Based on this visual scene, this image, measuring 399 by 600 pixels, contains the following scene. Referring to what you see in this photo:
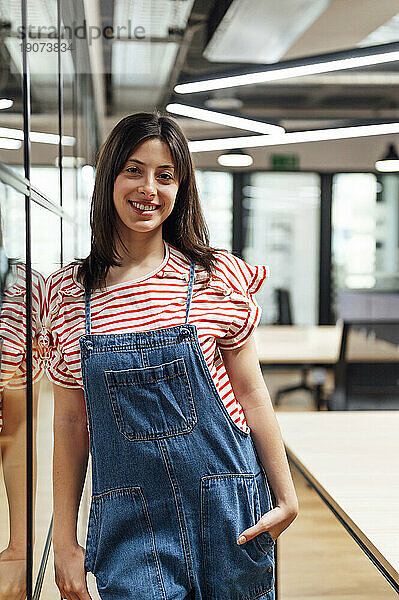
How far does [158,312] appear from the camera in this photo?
1148 mm

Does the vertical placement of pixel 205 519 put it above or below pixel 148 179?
below

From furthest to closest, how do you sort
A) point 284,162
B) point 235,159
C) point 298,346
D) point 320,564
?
1. point 284,162
2. point 235,159
3. point 298,346
4. point 320,564

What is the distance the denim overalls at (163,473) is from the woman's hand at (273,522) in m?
0.02

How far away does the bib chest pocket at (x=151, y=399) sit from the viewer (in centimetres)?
110

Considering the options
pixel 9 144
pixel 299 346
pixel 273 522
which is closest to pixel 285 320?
pixel 299 346

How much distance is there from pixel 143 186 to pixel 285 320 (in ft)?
16.1

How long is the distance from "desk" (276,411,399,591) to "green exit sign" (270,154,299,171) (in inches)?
165

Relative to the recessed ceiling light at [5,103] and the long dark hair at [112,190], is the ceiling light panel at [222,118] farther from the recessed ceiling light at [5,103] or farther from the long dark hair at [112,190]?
the recessed ceiling light at [5,103]

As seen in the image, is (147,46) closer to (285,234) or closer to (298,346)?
(298,346)

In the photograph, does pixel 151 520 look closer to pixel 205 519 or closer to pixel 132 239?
pixel 205 519

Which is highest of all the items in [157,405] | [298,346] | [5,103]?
[5,103]

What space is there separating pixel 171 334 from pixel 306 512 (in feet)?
7.86

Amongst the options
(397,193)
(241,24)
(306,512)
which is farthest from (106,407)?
(397,193)

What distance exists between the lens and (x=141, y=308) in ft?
3.79
